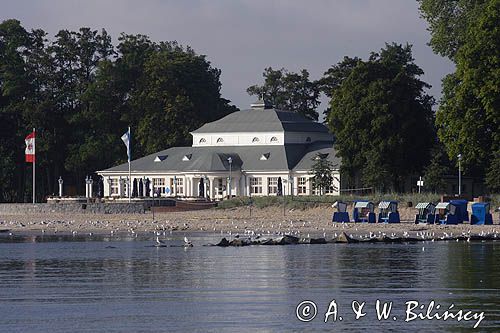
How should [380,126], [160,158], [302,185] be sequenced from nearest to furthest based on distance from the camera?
[380,126] → [302,185] → [160,158]

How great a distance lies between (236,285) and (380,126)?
52.1 m

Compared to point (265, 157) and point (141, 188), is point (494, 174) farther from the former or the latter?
point (141, 188)

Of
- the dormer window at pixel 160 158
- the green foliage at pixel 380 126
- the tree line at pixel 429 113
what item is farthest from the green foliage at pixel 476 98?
the dormer window at pixel 160 158

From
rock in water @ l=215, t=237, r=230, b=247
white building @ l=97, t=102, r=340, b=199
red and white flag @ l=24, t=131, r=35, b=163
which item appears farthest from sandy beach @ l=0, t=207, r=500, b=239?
white building @ l=97, t=102, r=340, b=199

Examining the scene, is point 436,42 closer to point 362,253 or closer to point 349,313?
point 362,253

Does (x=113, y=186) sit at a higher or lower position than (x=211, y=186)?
higher

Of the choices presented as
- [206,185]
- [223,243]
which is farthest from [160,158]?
[223,243]

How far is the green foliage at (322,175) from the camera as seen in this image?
94812 millimetres

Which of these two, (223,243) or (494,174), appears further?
(494,174)

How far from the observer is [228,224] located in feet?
245

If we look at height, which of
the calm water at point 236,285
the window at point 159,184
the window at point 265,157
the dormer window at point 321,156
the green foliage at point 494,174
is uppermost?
the window at point 265,157

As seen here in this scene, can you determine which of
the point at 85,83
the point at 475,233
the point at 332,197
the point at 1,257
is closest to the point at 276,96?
the point at 85,83

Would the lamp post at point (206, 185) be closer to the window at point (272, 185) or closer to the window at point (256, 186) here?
the window at point (256, 186)

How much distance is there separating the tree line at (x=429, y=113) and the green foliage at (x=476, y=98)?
0.06m
